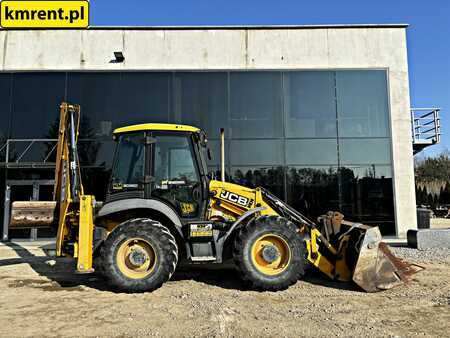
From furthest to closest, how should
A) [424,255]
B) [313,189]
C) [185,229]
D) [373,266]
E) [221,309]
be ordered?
[313,189] → [424,255] → [185,229] → [373,266] → [221,309]

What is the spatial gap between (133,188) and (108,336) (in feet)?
8.42

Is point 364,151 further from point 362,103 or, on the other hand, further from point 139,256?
point 139,256

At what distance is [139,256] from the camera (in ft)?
18.2

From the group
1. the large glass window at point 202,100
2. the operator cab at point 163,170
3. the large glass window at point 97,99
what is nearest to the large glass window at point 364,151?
the large glass window at point 202,100

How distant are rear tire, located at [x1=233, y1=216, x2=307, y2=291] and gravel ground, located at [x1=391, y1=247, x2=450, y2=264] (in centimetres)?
401

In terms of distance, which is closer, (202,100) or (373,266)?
(373,266)

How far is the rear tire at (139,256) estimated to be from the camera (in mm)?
5434

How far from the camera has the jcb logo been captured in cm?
621

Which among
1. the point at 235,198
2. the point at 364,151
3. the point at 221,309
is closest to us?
the point at 221,309

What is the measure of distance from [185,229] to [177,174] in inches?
38.1

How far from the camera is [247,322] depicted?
4.31 m

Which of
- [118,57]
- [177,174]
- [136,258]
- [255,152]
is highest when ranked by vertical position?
[118,57]

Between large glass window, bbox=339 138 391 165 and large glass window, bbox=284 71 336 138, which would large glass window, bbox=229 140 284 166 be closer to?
large glass window, bbox=284 71 336 138
